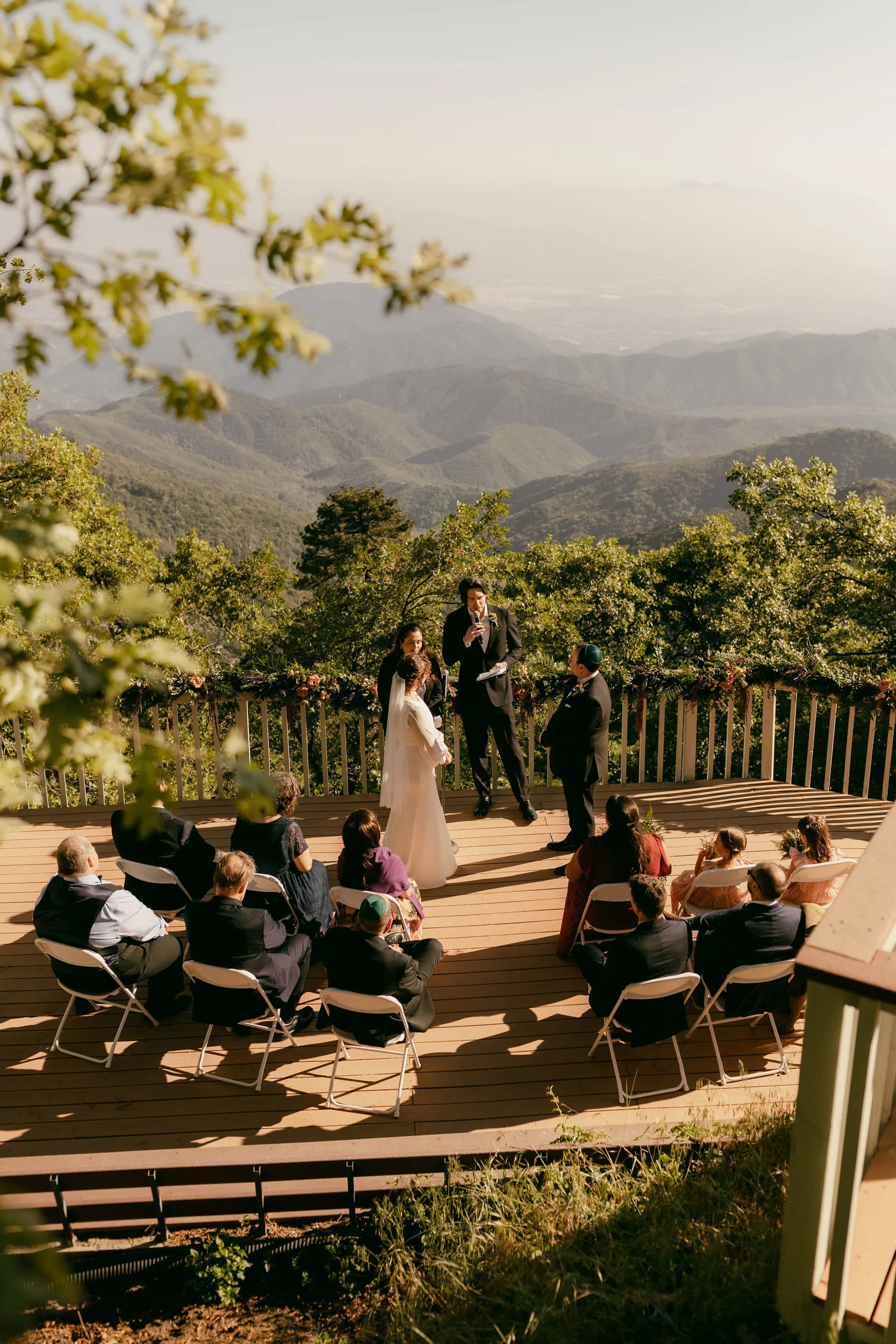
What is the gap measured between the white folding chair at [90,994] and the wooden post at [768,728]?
205 inches

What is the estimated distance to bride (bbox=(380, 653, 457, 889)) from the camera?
20.6 feet

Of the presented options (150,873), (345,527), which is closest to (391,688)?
(150,873)

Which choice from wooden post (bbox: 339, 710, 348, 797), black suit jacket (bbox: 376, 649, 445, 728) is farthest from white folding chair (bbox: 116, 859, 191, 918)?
wooden post (bbox: 339, 710, 348, 797)

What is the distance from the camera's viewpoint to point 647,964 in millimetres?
4461

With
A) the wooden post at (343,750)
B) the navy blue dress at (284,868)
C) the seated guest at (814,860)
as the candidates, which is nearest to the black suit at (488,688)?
the wooden post at (343,750)

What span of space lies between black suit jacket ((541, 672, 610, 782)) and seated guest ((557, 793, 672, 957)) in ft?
3.80

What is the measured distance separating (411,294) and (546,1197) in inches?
128

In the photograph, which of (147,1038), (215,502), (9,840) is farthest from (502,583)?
(215,502)

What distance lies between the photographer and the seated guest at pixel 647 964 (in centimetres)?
447

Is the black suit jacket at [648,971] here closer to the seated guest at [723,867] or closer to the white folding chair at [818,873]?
the seated guest at [723,867]

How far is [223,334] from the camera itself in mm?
1884

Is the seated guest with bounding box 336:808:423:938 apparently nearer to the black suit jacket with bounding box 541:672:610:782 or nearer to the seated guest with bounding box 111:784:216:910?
the seated guest with bounding box 111:784:216:910

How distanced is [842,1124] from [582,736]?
13.1 feet

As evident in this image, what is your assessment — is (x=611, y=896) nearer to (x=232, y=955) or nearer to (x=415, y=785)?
(x=415, y=785)
